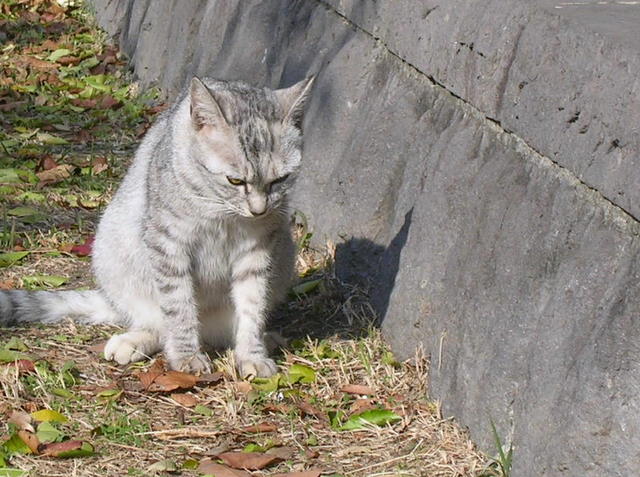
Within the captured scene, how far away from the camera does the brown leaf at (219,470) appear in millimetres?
3768

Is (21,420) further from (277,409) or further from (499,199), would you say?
(499,199)

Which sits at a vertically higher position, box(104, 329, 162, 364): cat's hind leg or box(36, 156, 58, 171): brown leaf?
box(104, 329, 162, 364): cat's hind leg

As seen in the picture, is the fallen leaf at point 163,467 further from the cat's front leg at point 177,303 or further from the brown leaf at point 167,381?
the cat's front leg at point 177,303

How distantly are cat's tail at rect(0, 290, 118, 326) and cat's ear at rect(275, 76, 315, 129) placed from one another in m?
1.27

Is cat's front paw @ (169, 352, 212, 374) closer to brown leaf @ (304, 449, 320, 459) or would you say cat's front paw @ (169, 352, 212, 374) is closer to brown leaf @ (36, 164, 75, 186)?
brown leaf @ (304, 449, 320, 459)

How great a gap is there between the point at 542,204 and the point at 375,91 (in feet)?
5.51

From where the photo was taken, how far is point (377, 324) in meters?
4.86

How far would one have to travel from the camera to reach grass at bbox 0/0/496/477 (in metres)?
3.90

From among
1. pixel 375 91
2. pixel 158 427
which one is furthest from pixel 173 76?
pixel 158 427

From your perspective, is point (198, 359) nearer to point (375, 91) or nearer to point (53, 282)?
point (53, 282)

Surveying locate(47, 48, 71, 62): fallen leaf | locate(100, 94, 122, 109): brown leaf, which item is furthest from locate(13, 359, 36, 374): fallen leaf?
locate(47, 48, 71, 62): fallen leaf

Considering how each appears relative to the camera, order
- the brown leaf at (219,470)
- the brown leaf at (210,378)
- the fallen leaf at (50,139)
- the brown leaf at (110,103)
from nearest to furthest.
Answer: the brown leaf at (219,470), the brown leaf at (210,378), the fallen leaf at (50,139), the brown leaf at (110,103)

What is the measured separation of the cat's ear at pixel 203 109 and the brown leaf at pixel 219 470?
4.23 ft

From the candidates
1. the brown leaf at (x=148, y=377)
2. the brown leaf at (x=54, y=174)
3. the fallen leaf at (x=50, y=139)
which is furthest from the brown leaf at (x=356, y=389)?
the fallen leaf at (x=50, y=139)
